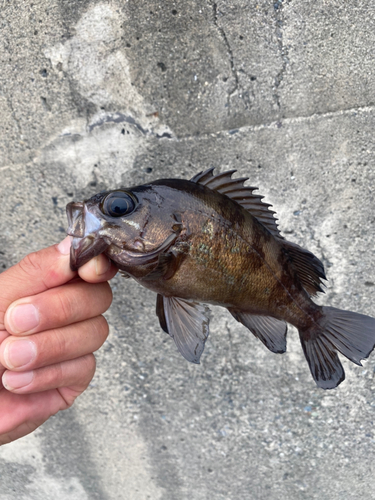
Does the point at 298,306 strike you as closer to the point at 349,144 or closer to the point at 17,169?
the point at 349,144

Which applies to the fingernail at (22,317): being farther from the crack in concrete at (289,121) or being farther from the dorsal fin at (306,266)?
the crack in concrete at (289,121)

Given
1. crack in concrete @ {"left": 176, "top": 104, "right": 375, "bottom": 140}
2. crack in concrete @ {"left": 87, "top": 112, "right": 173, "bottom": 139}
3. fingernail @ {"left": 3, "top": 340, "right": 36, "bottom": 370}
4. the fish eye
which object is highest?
crack in concrete @ {"left": 176, "top": 104, "right": 375, "bottom": 140}

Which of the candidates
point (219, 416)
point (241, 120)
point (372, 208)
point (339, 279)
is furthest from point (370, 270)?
point (219, 416)

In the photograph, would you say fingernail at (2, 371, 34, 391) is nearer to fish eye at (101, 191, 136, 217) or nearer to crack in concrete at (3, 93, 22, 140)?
fish eye at (101, 191, 136, 217)

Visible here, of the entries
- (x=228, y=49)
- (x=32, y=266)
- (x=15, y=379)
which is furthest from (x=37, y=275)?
(x=228, y=49)

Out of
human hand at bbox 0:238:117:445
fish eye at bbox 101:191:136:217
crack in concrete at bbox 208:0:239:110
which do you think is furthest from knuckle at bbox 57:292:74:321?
crack in concrete at bbox 208:0:239:110

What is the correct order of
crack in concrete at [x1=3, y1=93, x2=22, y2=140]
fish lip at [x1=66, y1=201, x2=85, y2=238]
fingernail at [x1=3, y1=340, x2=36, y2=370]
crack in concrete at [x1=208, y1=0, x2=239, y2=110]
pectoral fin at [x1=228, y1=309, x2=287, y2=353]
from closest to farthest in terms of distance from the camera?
fish lip at [x1=66, y1=201, x2=85, y2=238]
fingernail at [x1=3, y1=340, x2=36, y2=370]
pectoral fin at [x1=228, y1=309, x2=287, y2=353]
crack in concrete at [x1=208, y1=0, x2=239, y2=110]
crack in concrete at [x1=3, y1=93, x2=22, y2=140]
